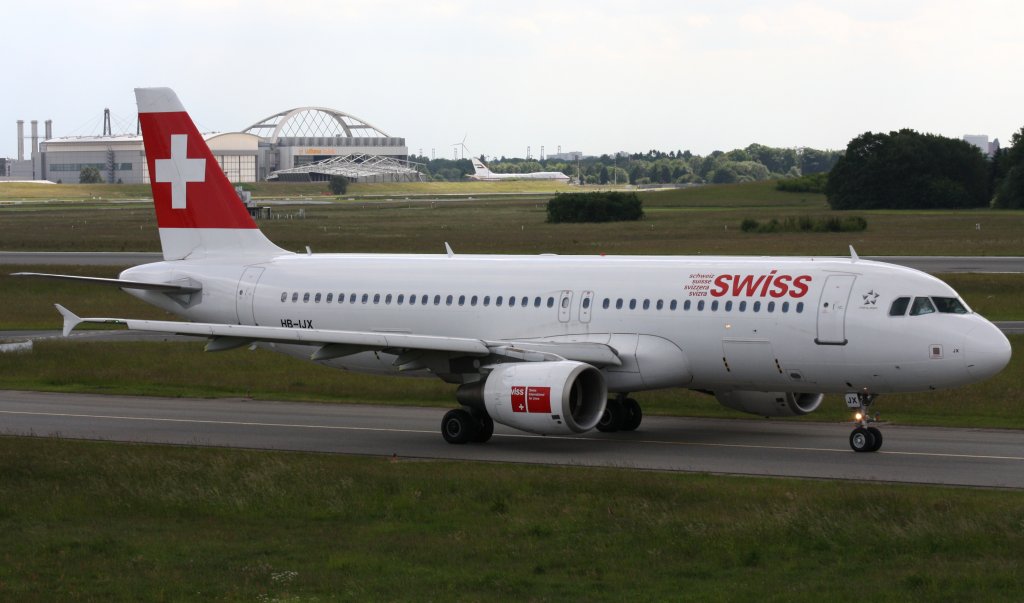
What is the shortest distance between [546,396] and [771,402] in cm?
598

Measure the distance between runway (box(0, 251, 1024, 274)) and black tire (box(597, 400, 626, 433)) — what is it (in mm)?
40185

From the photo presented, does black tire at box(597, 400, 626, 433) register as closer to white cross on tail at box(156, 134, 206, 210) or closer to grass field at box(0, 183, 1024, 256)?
white cross on tail at box(156, 134, 206, 210)

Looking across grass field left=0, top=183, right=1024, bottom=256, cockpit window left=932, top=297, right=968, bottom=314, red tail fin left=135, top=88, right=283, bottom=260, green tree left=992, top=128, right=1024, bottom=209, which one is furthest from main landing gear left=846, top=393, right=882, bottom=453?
green tree left=992, top=128, right=1024, bottom=209

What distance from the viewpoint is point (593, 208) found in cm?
13700

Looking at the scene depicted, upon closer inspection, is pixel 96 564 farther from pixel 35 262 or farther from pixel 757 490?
pixel 35 262

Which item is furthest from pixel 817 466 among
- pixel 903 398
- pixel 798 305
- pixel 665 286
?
pixel 903 398

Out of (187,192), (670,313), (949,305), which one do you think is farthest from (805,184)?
(949,305)

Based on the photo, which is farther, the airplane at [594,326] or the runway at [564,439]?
the airplane at [594,326]

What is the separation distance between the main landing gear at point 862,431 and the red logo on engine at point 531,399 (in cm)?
606

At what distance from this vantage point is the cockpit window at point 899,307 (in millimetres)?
27781

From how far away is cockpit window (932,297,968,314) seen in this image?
27.8 m

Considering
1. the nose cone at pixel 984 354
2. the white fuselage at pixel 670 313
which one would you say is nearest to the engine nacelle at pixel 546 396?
the white fuselage at pixel 670 313

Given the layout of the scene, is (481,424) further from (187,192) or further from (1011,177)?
(1011,177)

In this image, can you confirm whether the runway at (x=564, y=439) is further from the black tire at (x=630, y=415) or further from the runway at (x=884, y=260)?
the runway at (x=884, y=260)
